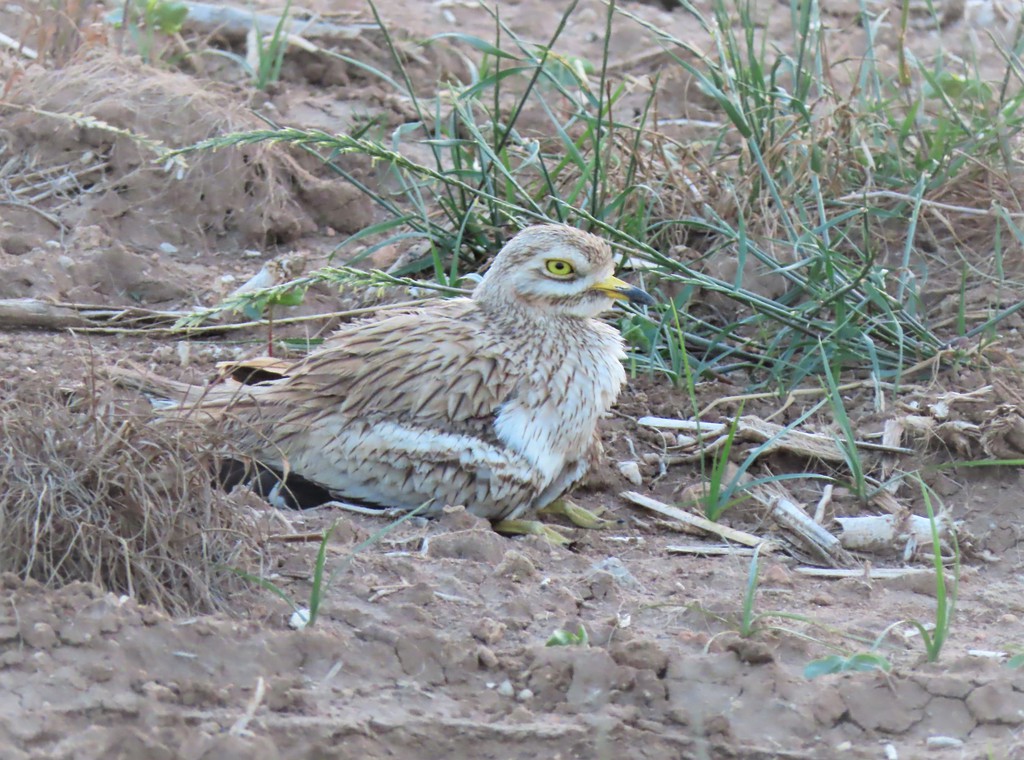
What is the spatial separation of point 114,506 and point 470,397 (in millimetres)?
1348

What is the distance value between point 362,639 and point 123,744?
63 centimetres

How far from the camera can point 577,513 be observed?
14.2 feet

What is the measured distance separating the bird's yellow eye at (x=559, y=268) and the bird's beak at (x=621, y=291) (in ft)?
0.34

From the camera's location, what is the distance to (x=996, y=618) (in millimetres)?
3506

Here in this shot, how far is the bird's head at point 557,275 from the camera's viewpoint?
434 cm

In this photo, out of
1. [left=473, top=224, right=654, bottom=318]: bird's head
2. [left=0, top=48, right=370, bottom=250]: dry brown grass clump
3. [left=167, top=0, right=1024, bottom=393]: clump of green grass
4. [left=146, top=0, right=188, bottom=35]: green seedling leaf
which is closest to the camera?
[left=473, top=224, right=654, bottom=318]: bird's head

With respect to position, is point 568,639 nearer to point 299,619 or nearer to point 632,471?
point 299,619

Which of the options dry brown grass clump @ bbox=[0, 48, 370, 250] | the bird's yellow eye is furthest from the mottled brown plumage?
dry brown grass clump @ bbox=[0, 48, 370, 250]

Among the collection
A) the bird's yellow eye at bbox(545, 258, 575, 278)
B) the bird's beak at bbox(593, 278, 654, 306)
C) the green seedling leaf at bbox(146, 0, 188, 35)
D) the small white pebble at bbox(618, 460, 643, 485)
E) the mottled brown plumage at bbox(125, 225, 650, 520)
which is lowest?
the small white pebble at bbox(618, 460, 643, 485)

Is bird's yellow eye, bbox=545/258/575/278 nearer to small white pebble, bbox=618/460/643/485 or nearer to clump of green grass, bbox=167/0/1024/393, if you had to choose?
clump of green grass, bbox=167/0/1024/393

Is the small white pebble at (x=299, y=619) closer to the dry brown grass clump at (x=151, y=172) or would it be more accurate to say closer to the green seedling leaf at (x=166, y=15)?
the dry brown grass clump at (x=151, y=172)

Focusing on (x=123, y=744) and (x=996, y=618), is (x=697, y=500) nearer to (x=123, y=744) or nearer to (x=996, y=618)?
(x=996, y=618)

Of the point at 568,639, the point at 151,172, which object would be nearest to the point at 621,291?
the point at 568,639

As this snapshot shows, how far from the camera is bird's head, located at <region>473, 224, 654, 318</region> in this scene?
4.34m
